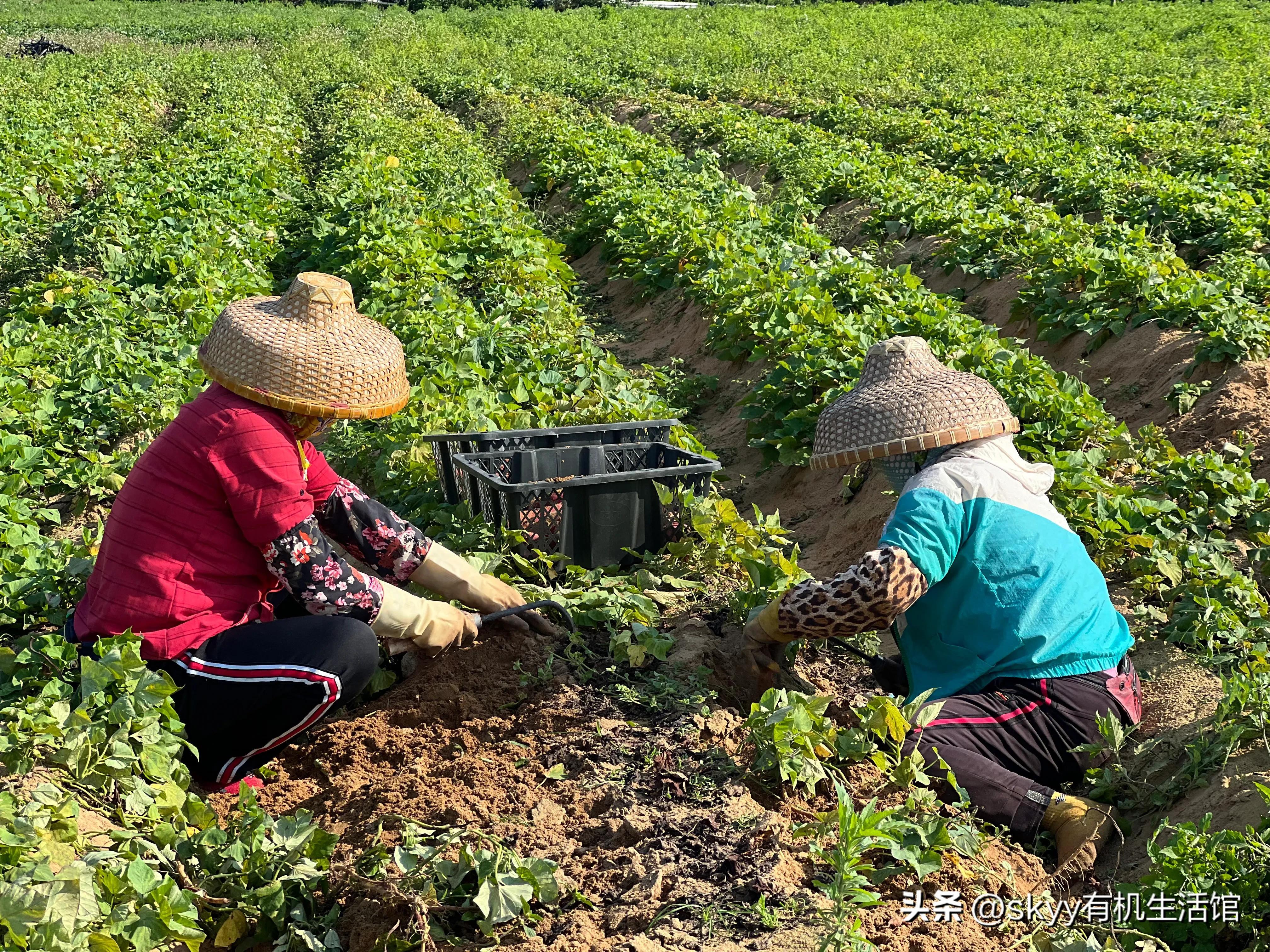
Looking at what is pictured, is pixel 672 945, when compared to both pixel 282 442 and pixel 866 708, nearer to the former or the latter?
pixel 866 708

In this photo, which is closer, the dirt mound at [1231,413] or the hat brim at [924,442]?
the hat brim at [924,442]

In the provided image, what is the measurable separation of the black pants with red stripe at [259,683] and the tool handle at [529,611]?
428 mm

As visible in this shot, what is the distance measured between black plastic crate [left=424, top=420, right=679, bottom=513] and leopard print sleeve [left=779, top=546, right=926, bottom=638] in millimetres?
1612

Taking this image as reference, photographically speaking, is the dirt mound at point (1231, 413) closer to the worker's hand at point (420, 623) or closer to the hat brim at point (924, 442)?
the hat brim at point (924, 442)

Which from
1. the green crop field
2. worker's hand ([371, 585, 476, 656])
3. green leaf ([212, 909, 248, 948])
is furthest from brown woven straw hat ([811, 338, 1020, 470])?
green leaf ([212, 909, 248, 948])

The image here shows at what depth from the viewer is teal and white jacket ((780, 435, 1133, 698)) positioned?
287 cm

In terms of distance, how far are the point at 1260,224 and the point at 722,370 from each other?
4.36 m

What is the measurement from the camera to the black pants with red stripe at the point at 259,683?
2971mm

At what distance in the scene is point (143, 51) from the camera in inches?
1220

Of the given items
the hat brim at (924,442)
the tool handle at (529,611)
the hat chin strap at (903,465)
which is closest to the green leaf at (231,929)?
the tool handle at (529,611)

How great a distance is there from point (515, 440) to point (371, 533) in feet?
3.55

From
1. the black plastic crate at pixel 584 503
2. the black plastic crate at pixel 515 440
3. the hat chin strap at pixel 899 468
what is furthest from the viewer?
the black plastic crate at pixel 515 440

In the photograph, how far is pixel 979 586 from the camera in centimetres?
300

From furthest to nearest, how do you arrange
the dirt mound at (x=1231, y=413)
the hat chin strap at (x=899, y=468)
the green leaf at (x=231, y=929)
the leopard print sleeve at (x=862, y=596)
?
1. the dirt mound at (x=1231, y=413)
2. the hat chin strap at (x=899, y=468)
3. the leopard print sleeve at (x=862, y=596)
4. the green leaf at (x=231, y=929)
